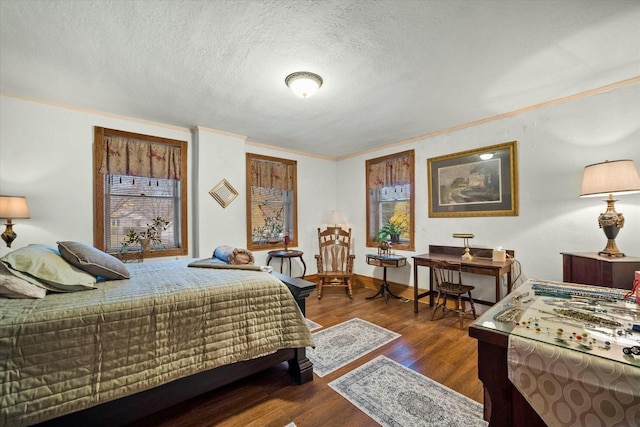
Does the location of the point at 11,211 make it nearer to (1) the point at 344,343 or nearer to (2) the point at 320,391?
(2) the point at 320,391

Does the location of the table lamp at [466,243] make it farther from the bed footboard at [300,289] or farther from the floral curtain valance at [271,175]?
the floral curtain valance at [271,175]

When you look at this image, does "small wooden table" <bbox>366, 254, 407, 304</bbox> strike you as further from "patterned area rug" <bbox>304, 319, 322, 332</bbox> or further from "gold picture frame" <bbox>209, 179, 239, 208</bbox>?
"gold picture frame" <bbox>209, 179, 239, 208</bbox>

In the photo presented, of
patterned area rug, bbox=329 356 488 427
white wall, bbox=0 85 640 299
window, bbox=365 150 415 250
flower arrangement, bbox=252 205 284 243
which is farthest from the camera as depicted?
flower arrangement, bbox=252 205 284 243

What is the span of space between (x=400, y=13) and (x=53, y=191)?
376 centimetres

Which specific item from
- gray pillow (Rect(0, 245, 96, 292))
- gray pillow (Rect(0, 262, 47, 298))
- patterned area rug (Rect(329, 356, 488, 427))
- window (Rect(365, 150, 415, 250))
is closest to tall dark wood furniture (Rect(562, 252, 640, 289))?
patterned area rug (Rect(329, 356, 488, 427))

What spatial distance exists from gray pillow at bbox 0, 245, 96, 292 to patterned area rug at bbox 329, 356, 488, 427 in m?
1.90

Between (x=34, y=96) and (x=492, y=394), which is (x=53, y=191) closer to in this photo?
(x=34, y=96)

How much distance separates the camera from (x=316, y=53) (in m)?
2.03

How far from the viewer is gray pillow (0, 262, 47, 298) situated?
4.71 ft

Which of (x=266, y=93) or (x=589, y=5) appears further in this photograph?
(x=266, y=93)

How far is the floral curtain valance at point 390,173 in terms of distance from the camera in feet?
14.0

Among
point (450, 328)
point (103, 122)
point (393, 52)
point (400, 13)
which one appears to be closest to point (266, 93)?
point (393, 52)

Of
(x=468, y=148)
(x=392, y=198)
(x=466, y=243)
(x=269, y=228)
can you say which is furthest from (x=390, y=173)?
(x=269, y=228)

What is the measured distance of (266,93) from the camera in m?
2.68
